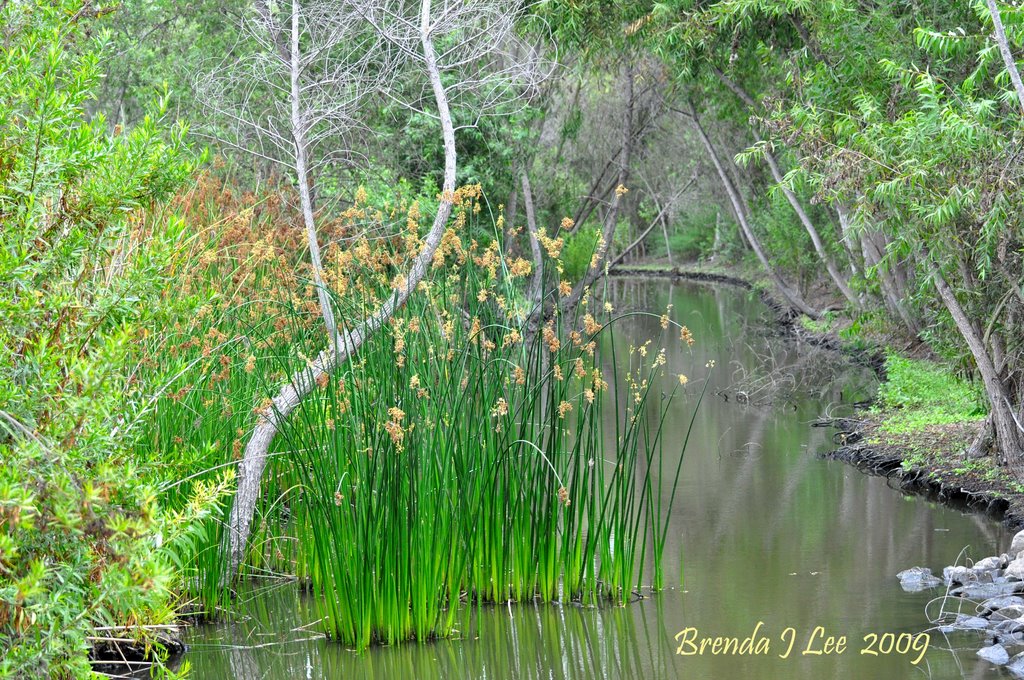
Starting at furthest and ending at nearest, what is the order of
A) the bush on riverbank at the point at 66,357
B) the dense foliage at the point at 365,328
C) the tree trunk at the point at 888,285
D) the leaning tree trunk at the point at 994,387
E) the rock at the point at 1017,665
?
1. the tree trunk at the point at 888,285
2. the leaning tree trunk at the point at 994,387
3. the rock at the point at 1017,665
4. the dense foliage at the point at 365,328
5. the bush on riverbank at the point at 66,357

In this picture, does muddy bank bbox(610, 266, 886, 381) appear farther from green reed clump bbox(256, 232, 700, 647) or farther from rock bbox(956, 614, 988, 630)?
green reed clump bbox(256, 232, 700, 647)

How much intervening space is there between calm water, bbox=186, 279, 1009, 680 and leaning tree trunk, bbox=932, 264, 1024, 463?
0.55 m

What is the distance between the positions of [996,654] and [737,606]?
1.17m

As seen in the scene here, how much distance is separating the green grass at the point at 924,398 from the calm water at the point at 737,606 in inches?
28.6

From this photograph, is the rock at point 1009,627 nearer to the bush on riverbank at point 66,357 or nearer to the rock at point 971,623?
the rock at point 971,623

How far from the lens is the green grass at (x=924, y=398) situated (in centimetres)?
860

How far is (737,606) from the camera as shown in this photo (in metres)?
5.17

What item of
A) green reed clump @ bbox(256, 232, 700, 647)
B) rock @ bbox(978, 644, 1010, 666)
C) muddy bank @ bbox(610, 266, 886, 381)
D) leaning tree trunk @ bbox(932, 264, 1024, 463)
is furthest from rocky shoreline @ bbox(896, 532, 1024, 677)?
muddy bank @ bbox(610, 266, 886, 381)

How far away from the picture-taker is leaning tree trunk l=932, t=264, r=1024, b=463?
268 inches

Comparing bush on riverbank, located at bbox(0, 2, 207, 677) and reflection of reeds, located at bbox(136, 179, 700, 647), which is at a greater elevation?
bush on riverbank, located at bbox(0, 2, 207, 677)

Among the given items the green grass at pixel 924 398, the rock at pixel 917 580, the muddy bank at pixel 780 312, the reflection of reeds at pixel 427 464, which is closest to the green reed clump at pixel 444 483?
the reflection of reeds at pixel 427 464

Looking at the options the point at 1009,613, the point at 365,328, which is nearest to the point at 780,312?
the point at 1009,613

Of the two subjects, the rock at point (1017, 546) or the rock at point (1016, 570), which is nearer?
the rock at point (1016, 570)

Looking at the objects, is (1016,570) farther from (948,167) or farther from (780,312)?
(780,312)
